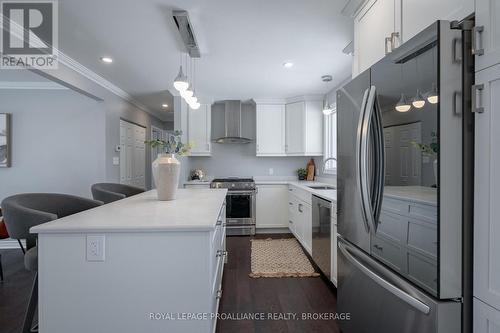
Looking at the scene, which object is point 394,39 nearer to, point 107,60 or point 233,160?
point 107,60

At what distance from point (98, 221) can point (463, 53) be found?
1.74 meters

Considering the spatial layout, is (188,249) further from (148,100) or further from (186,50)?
(148,100)

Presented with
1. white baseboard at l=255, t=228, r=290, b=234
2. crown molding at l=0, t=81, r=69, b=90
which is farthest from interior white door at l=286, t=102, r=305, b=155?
crown molding at l=0, t=81, r=69, b=90

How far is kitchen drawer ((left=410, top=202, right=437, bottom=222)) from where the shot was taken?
0.98 m

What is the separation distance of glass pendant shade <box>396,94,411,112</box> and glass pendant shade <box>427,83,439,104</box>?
10cm

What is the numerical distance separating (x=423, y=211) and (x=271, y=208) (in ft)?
11.3

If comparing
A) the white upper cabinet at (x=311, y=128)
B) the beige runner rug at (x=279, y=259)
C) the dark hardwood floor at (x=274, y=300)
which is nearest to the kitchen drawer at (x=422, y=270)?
the dark hardwood floor at (x=274, y=300)

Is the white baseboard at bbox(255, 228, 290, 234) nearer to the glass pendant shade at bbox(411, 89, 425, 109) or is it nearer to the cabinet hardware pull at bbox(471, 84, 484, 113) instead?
the glass pendant shade at bbox(411, 89, 425, 109)

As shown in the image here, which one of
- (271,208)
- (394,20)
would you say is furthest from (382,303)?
(271,208)

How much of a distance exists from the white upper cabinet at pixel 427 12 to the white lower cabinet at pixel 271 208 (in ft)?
10.8

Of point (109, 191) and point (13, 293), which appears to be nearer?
point (13, 293)

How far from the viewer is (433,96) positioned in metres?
0.97

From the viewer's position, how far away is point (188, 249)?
1.22 metres

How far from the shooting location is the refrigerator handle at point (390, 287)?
1.02 metres
